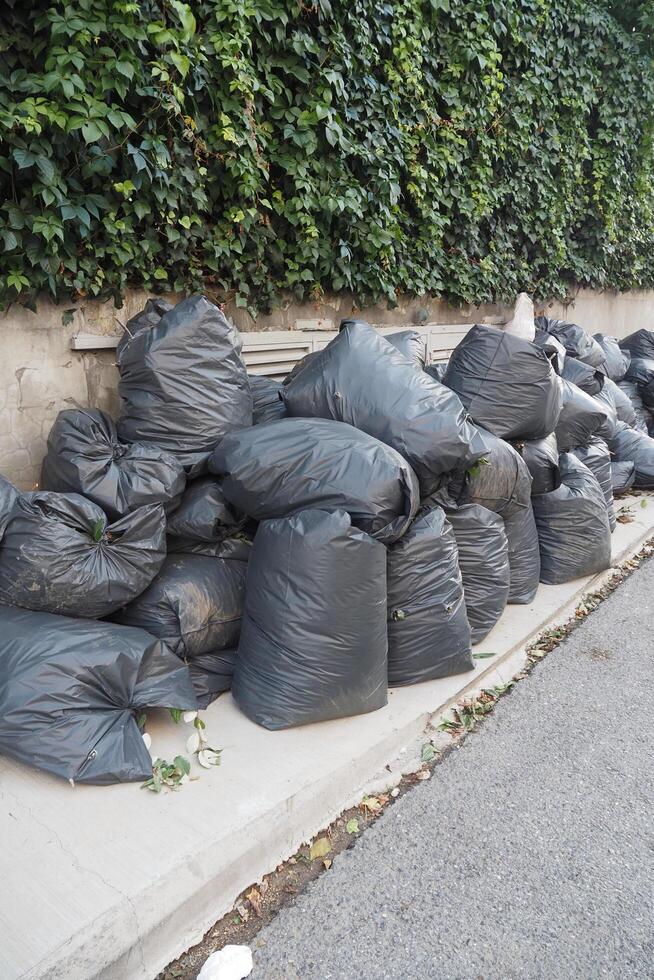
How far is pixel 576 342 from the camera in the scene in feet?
18.9

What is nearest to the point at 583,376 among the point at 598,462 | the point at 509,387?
the point at 598,462

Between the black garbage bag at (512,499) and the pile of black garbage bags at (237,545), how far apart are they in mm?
14

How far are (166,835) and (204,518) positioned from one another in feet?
3.73

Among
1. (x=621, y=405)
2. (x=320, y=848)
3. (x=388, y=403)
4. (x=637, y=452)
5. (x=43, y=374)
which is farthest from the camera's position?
(x=621, y=405)

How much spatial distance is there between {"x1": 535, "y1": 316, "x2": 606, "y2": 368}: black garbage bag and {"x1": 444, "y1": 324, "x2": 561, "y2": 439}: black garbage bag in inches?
90.5

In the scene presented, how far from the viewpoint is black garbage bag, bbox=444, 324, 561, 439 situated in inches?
140

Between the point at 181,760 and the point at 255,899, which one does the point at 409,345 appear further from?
the point at 255,899

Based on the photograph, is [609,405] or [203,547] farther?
[609,405]

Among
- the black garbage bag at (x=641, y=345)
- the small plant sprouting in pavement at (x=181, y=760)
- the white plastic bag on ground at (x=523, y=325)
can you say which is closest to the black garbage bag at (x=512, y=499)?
the small plant sprouting in pavement at (x=181, y=760)

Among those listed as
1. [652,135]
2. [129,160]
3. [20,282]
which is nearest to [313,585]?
[20,282]

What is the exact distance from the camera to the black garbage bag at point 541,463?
3.69m

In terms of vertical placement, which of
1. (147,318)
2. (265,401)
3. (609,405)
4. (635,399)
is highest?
(147,318)

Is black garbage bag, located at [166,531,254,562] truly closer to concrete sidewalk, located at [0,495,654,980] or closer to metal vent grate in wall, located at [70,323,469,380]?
concrete sidewalk, located at [0,495,654,980]

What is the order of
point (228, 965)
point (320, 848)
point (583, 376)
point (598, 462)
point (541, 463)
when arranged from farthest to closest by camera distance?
point (583, 376), point (598, 462), point (541, 463), point (320, 848), point (228, 965)
